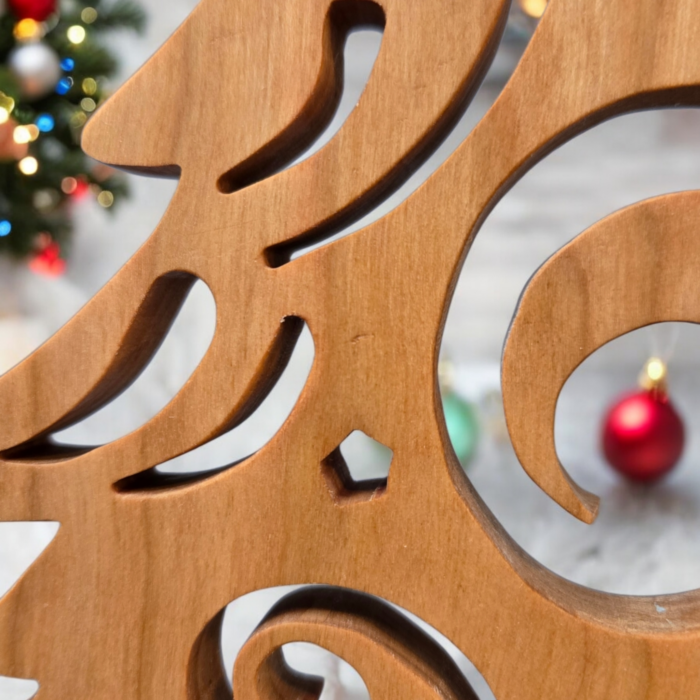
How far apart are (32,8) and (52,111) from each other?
14 centimetres

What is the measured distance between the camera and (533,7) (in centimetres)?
92

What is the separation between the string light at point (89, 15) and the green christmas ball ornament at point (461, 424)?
2.48ft

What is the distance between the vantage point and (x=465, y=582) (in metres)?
0.26

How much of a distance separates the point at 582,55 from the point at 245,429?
83cm

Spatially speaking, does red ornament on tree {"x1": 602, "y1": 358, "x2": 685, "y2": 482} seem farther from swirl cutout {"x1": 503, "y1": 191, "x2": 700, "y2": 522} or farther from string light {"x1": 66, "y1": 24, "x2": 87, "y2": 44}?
string light {"x1": 66, "y1": 24, "x2": 87, "y2": 44}

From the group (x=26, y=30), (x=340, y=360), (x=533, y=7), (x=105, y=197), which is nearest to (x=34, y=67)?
(x=26, y=30)

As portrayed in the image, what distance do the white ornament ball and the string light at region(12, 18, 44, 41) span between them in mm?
13

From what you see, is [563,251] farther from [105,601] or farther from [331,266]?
[105,601]

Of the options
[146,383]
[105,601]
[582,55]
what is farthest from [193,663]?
[146,383]

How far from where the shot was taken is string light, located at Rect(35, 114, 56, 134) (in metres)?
1.03

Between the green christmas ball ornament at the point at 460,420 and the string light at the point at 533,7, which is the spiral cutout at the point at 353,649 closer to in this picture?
the green christmas ball ornament at the point at 460,420

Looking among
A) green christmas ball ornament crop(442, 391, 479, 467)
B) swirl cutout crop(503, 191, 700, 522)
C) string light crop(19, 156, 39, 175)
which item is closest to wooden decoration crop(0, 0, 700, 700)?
swirl cutout crop(503, 191, 700, 522)

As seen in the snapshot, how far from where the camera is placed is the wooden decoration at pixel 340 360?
242 mm

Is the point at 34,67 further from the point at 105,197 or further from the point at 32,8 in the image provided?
the point at 105,197
